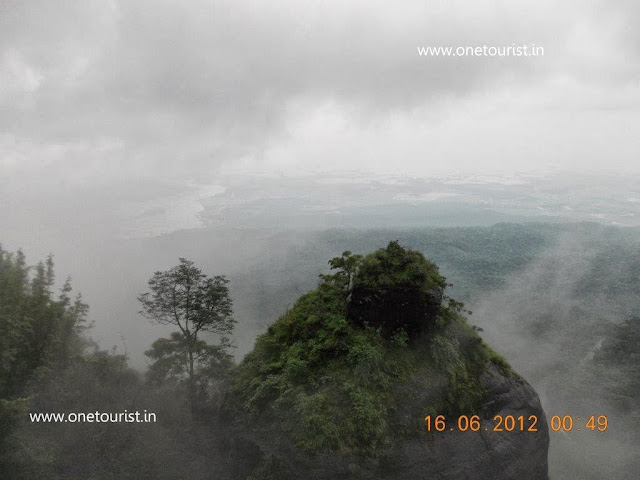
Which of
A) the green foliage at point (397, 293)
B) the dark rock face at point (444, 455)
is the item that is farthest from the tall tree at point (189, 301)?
the green foliage at point (397, 293)

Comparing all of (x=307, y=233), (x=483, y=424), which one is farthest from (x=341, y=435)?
(x=307, y=233)

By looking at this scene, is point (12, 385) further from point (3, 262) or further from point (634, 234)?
point (634, 234)

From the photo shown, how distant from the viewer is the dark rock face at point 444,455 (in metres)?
13.7

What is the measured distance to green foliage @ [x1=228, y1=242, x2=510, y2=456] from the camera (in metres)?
14.1

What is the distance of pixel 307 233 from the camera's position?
129 metres

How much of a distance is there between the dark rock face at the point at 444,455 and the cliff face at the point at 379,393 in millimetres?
40

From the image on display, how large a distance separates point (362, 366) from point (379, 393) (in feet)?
4.15

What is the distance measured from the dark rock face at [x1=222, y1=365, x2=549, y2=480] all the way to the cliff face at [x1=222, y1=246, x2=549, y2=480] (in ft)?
0.13

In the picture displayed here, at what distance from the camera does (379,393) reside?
1488cm
